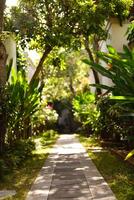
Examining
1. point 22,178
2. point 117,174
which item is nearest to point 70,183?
point 117,174

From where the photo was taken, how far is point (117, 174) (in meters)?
9.76

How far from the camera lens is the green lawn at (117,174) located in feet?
25.4

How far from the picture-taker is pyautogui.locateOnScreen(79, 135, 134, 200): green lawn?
7734mm

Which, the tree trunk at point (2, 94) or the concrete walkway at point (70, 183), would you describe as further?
the tree trunk at point (2, 94)

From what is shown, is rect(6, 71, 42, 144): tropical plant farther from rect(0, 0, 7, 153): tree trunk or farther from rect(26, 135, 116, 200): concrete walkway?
rect(26, 135, 116, 200): concrete walkway

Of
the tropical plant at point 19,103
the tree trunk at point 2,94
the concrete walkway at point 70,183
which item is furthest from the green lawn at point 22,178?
the tropical plant at point 19,103

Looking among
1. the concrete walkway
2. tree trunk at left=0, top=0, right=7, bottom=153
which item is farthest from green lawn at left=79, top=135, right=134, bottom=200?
tree trunk at left=0, top=0, right=7, bottom=153

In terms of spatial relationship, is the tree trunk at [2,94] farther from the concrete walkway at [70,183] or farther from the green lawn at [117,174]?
the green lawn at [117,174]

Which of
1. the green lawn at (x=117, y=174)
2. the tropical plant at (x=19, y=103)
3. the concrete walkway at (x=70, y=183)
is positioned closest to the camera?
the concrete walkway at (x=70, y=183)

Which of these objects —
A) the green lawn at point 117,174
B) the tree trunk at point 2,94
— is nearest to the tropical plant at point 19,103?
the tree trunk at point 2,94

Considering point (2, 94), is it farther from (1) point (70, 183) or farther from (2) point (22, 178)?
→ (1) point (70, 183)

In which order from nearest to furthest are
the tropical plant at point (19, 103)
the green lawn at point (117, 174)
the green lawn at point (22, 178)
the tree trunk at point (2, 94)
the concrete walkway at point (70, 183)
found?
the concrete walkway at point (70, 183)
the green lawn at point (117, 174)
the green lawn at point (22, 178)
the tree trunk at point (2, 94)
the tropical plant at point (19, 103)

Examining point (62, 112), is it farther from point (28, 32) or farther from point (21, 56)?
point (28, 32)

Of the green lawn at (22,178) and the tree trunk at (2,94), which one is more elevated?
the tree trunk at (2,94)
